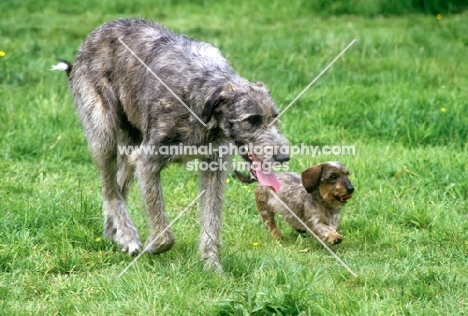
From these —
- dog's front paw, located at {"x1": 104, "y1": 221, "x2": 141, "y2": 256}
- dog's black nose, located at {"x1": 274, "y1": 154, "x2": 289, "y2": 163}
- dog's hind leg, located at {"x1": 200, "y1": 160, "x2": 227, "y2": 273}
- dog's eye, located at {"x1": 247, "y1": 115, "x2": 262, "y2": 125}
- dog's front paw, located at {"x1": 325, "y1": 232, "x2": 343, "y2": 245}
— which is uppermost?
dog's eye, located at {"x1": 247, "y1": 115, "x2": 262, "y2": 125}

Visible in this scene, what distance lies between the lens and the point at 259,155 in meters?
5.92

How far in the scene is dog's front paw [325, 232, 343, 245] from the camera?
661 cm

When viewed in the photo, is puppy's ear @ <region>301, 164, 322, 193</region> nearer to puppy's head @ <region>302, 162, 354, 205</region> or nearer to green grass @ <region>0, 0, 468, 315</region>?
puppy's head @ <region>302, 162, 354, 205</region>

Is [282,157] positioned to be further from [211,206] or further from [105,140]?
[105,140]

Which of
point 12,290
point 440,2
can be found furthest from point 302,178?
point 440,2

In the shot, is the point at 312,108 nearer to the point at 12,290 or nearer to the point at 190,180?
the point at 190,180

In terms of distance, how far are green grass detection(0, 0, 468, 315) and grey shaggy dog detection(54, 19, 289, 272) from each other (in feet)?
0.87

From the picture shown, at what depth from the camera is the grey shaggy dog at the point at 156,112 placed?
19.9 feet

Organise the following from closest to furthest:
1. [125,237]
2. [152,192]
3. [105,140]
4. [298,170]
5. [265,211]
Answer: [152,192] < [125,237] < [105,140] < [265,211] < [298,170]

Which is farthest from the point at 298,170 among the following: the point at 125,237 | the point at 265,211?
the point at 125,237

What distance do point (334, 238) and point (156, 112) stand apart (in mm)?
1701

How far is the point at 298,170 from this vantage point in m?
8.52

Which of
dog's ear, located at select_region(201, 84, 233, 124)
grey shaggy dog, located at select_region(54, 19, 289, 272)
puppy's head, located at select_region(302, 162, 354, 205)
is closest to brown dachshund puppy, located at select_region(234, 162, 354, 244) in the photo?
puppy's head, located at select_region(302, 162, 354, 205)

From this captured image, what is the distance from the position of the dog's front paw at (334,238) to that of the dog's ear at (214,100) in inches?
55.2
